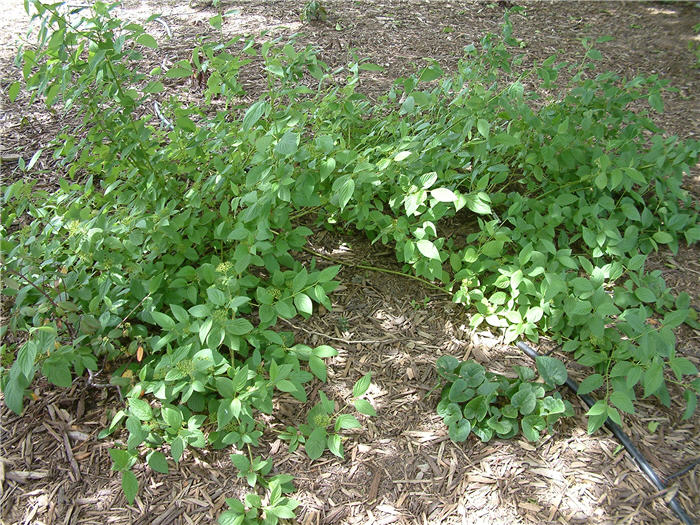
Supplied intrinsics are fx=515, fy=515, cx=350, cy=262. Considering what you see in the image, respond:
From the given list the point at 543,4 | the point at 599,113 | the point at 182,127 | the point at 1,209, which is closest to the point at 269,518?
the point at 182,127

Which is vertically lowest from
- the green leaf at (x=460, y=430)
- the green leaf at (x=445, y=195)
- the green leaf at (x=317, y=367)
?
the green leaf at (x=460, y=430)

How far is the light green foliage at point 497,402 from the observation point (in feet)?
6.29

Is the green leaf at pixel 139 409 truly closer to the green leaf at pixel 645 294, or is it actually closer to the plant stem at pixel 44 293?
the plant stem at pixel 44 293

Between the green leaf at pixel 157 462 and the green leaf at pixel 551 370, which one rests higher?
the green leaf at pixel 157 462

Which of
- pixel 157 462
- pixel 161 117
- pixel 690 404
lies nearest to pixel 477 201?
pixel 690 404

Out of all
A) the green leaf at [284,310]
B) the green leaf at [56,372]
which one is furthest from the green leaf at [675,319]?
the green leaf at [56,372]

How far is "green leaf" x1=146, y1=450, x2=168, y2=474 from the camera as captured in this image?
1.66 meters

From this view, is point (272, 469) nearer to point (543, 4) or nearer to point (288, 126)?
point (288, 126)

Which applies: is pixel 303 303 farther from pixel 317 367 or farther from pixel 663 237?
pixel 663 237

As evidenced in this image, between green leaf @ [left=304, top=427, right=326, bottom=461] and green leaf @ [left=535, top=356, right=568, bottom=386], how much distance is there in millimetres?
881

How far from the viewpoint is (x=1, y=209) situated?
239 cm

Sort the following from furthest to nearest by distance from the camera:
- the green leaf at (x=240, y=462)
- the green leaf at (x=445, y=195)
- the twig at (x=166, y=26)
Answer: the twig at (x=166, y=26)
the green leaf at (x=445, y=195)
the green leaf at (x=240, y=462)

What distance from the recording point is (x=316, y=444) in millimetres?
1818

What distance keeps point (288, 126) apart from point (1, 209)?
4.87ft
